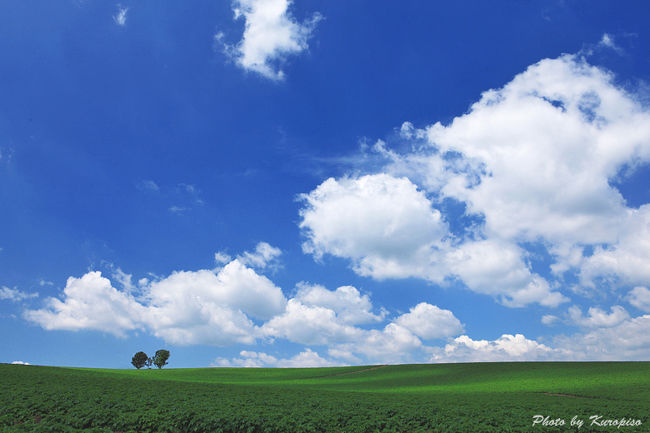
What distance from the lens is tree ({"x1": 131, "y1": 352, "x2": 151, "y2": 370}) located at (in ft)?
407

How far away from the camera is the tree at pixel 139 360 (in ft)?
407

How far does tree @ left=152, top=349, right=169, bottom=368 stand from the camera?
127 meters

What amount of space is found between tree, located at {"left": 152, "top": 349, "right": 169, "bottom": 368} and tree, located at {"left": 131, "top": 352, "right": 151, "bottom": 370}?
295 centimetres

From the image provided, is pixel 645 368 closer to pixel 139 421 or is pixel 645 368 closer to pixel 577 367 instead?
pixel 577 367

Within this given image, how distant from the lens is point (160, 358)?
415 ft

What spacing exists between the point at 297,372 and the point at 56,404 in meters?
62.1

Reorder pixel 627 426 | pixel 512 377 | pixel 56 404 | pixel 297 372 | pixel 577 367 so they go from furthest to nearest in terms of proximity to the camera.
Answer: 1. pixel 297 372
2. pixel 577 367
3. pixel 512 377
4. pixel 56 404
5. pixel 627 426

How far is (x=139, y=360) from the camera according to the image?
124562 mm

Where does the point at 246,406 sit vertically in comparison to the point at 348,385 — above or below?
above

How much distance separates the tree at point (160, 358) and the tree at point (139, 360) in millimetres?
2950

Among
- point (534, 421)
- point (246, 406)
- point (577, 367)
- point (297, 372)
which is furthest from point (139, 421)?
point (577, 367)

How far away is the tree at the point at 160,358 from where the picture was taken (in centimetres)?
12662

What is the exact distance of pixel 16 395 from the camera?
92.8 feet

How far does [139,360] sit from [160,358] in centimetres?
616
